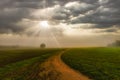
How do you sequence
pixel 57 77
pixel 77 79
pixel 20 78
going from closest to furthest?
pixel 77 79
pixel 57 77
pixel 20 78

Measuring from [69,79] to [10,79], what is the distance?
32.6ft

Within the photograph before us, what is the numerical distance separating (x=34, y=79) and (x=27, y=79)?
121 centimetres

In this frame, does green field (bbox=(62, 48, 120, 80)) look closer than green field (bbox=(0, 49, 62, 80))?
Yes

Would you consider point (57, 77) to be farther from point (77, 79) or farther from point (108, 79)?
point (108, 79)

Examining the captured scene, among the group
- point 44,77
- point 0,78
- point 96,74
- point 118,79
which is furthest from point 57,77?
point 0,78

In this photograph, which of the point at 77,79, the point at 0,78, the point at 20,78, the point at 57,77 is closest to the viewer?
the point at 77,79

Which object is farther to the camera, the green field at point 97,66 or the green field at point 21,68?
the green field at point 21,68

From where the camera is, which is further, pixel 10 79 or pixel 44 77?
pixel 10 79

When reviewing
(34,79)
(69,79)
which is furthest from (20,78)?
A: (69,79)

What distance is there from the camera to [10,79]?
28.5 m

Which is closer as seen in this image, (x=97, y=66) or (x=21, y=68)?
(x=97, y=66)

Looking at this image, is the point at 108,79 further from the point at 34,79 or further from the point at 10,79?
the point at 10,79

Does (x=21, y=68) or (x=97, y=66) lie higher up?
(x=97, y=66)

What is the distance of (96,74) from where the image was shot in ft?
85.7
